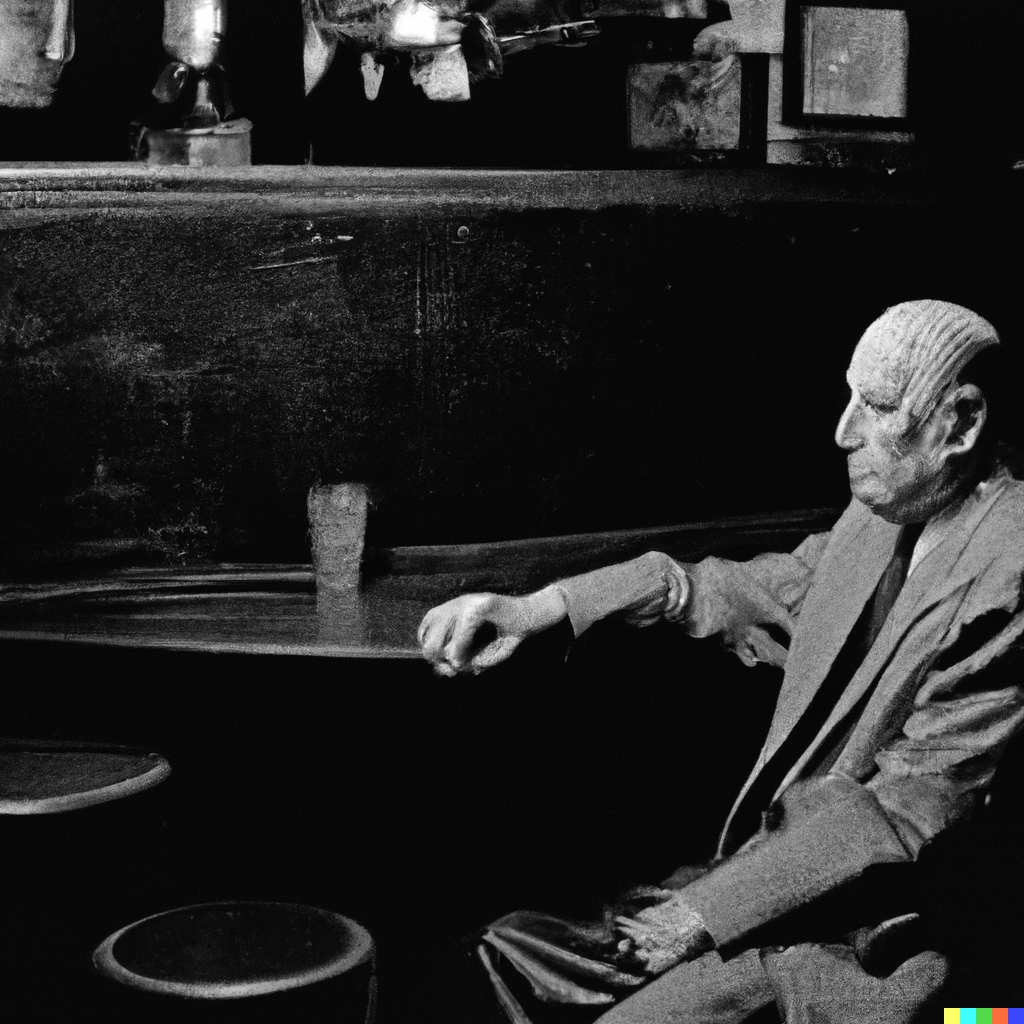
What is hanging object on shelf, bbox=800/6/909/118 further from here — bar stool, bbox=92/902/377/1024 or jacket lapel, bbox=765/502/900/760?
bar stool, bbox=92/902/377/1024

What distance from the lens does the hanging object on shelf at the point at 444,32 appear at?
9.82 feet

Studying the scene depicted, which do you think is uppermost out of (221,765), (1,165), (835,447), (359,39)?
(359,39)

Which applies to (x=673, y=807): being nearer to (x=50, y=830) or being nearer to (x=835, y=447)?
(x=835, y=447)

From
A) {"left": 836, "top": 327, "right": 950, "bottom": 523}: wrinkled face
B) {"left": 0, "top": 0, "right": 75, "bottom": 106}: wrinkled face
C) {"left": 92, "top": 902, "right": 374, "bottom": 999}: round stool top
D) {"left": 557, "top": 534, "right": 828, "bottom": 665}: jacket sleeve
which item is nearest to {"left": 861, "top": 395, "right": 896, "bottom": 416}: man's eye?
{"left": 836, "top": 327, "right": 950, "bottom": 523}: wrinkled face

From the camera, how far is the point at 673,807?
300 centimetres

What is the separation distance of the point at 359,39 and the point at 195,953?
1.70m

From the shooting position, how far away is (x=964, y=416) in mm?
2299

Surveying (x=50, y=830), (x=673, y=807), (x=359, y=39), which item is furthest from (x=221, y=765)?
(x=359, y=39)

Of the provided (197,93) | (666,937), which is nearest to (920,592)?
(666,937)

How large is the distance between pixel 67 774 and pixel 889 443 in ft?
4.86

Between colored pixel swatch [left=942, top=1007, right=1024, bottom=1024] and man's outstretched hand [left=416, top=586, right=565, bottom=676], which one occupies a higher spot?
man's outstretched hand [left=416, top=586, right=565, bottom=676]

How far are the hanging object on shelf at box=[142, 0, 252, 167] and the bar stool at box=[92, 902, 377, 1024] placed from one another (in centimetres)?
140

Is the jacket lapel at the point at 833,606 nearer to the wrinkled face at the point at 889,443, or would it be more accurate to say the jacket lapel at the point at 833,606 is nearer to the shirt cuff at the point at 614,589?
the wrinkled face at the point at 889,443

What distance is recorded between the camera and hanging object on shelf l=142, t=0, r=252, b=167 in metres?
3.01
